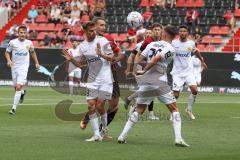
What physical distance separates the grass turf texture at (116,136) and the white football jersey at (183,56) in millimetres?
1338

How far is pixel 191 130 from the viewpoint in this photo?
54.6 feet

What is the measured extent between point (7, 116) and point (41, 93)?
11.1 m

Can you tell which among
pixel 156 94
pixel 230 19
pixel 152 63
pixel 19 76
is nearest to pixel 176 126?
pixel 156 94

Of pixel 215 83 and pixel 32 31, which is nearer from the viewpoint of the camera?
pixel 215 83

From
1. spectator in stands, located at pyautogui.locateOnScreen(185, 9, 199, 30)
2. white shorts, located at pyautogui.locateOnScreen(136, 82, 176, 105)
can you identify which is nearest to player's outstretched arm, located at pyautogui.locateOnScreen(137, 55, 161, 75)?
white shorts, located at pyautogui.locateOnScreen(136, 82, 176, 105)

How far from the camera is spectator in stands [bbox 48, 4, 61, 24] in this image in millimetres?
44812

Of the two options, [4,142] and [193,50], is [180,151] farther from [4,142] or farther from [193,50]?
[193,50]

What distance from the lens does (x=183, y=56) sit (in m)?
20.6

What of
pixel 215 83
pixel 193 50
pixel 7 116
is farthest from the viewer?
pixel 215 83

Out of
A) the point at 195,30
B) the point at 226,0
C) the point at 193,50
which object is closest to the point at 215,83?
the point at 195,30

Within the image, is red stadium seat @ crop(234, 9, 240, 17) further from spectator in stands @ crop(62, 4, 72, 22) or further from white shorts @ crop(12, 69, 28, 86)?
white shorts @ crop(12, 69, 28, 86)

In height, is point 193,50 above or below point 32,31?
above

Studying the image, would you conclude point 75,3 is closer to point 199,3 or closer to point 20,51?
point 199,3

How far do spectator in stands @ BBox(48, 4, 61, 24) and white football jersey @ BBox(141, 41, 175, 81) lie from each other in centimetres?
3156
